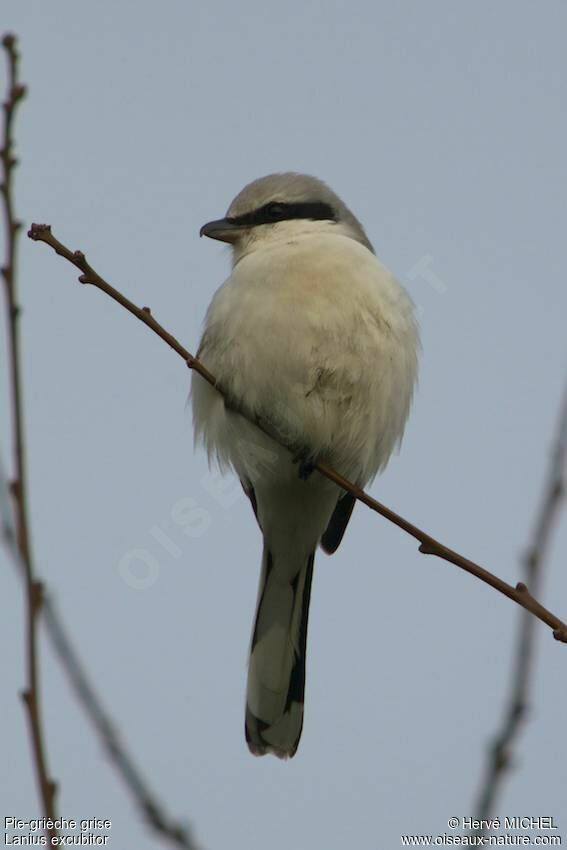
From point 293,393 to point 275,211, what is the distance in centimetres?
104

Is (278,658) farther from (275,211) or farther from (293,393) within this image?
(275,211)

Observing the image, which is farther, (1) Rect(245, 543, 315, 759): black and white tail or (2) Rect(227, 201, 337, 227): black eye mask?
(2) Rect(227, 201, 337, 227): black eye mask

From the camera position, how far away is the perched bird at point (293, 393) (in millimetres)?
3934

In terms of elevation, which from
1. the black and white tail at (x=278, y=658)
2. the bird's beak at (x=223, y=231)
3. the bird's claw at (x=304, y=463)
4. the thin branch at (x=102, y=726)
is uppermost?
the bird's beak at (x=223, y=231)

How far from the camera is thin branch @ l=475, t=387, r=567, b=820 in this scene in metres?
1.73

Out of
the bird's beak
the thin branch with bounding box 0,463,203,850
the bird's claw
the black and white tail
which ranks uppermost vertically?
the bird's beak

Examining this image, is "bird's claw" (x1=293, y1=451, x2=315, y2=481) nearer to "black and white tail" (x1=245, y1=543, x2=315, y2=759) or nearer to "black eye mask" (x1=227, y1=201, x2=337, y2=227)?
"black and white tail" (x1=245, y1=543, x2=315, y2=759)

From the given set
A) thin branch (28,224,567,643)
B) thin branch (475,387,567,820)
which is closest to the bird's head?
thin branch (28,224,567,643)

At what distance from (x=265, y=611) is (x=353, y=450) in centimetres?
73

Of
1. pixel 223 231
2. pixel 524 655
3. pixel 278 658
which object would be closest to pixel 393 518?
pixel 524 655

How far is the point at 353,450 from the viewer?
4199 millimetres

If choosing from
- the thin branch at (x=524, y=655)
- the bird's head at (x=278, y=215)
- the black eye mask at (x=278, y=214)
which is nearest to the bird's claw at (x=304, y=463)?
the bird's head at (x=278, y=215)

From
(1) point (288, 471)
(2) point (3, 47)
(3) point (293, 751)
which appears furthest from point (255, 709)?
(2) point (3, 47)

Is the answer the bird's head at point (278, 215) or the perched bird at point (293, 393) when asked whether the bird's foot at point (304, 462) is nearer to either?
the perched bird at point (293, 393)
